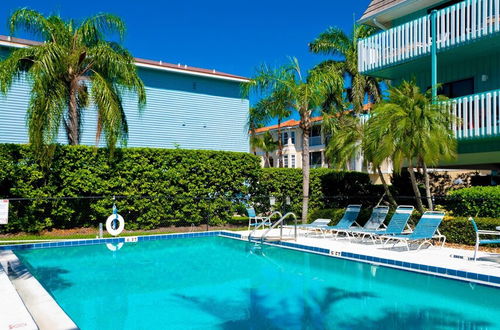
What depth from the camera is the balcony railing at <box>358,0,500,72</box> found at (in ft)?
44.3

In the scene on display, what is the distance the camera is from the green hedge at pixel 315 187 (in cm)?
1850

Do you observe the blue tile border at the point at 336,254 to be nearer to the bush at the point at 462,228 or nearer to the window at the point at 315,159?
the bush at the point at 462,228

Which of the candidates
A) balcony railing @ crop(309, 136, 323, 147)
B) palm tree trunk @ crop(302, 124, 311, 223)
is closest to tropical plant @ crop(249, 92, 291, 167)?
palm tree trunk @ crop(302, 124, 311, 223)

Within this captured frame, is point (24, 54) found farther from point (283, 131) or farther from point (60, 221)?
point (283, 131)

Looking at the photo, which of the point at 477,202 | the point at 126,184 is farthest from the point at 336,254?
the point at 126,184

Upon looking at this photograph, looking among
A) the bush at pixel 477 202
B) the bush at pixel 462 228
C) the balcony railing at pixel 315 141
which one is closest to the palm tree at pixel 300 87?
the bush at pixel 477 202

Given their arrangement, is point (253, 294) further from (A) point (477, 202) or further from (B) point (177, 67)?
(B) point (177, 67)

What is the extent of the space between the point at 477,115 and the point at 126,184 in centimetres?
1186

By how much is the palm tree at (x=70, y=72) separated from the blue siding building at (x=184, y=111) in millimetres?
7573

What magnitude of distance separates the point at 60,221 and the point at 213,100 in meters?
14.4

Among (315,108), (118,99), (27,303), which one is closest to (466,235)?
(315,108)

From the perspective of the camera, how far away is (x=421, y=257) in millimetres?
9734

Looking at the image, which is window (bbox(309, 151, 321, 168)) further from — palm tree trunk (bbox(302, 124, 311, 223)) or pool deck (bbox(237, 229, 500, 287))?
pool deck (bbox(237, 229, 500, 287))

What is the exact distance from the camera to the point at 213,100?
27.4 metres
